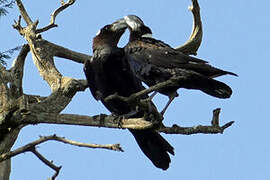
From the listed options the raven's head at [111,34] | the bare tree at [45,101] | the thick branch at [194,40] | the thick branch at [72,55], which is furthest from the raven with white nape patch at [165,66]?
the thick branch at [194,40]

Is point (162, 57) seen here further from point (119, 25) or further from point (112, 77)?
point (119, 25)

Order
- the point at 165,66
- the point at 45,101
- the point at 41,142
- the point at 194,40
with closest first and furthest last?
the point at 41,142
the point at 165,66
the point at 45,101
the point at 194,40

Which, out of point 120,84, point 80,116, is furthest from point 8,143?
point 120,84

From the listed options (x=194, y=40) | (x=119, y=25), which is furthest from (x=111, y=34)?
(x=194, y=40)

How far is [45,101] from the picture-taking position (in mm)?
6328

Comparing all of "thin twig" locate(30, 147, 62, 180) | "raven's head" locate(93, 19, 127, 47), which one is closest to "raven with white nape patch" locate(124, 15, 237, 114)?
"raven's head" locate(93, 19, 127, 47)

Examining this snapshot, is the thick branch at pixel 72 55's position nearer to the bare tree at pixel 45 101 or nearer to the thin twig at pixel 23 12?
the bare tree at pixel 45 101

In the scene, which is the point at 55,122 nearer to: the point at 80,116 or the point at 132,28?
the point at 80,116

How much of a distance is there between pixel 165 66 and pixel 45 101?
3.92 ft

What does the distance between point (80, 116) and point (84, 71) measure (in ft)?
3.97

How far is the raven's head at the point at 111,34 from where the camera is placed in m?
7.05

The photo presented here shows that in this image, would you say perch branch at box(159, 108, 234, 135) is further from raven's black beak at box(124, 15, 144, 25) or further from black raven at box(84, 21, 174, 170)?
raven's black beak at box(124, 15, 144, 25)

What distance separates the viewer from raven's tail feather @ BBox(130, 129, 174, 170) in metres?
6.43

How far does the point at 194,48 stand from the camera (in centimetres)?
778
